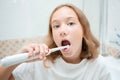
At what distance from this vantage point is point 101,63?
34.7 inches

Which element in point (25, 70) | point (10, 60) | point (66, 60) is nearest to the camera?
point (10, 60)

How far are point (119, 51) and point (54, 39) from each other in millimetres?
723

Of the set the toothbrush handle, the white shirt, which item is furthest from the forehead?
the toothbrush handle

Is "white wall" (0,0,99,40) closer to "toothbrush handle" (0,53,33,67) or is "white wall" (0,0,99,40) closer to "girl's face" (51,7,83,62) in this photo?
"girl's face" (51,7,83,62)

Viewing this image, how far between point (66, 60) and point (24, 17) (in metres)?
0.47

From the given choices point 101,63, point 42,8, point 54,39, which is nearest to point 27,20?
point 42,8

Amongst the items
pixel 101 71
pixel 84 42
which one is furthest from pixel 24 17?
pixel 101 71

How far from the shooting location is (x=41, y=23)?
1306 mm

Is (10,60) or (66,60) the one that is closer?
(10,60)

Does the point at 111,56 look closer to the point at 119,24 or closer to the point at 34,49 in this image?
the point at 119,24

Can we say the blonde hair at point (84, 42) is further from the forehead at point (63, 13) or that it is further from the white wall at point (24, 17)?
the white wall at point (24, 17)

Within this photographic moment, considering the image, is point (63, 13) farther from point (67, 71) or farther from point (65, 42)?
point (67, 71)

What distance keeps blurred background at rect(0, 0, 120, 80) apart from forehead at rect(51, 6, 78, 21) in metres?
0.42

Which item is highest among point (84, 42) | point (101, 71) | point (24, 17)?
point (24, 17)
